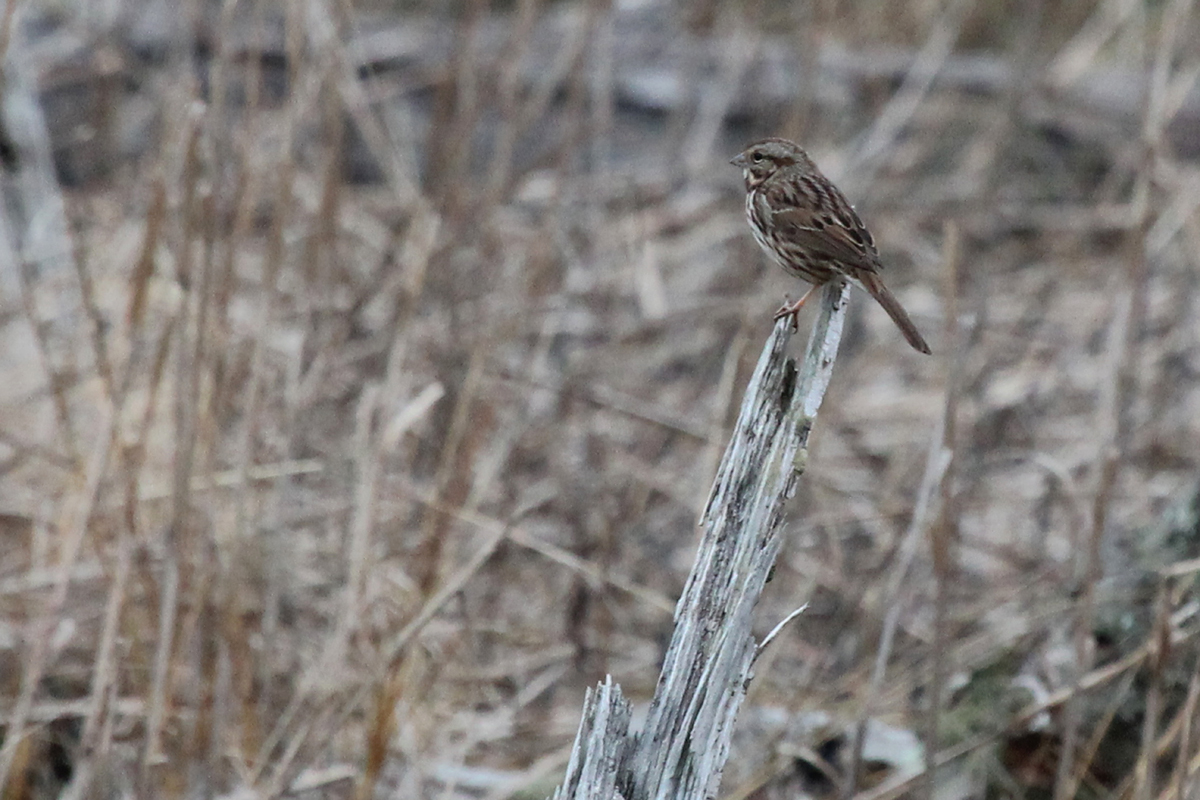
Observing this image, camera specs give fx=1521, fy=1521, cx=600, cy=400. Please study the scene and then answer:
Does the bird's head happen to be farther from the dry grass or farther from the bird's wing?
the dry grass

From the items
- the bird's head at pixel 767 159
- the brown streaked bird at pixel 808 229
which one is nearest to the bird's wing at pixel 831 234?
the brown streaked bird at pixel 808 229

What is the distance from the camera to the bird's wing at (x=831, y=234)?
2516 millimetres

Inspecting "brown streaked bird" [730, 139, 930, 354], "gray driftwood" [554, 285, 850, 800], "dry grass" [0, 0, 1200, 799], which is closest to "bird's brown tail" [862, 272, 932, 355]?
"brown streaked bird" [730, 139, 930, 354]

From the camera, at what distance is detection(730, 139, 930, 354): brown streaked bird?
8.25 feet

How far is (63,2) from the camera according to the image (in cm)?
605

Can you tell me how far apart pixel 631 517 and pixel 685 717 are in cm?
239

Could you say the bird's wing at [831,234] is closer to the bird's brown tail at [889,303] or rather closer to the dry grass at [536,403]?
the bird's brown tail at [889,303]

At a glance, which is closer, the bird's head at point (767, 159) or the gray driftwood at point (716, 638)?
the gray driftwood at point (716, 638)

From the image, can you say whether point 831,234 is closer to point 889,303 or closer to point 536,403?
point 889,303

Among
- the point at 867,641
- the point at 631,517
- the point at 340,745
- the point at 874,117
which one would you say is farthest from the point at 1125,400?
the point at 874,117

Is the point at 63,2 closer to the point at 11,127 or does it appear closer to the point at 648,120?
the point at 11,127

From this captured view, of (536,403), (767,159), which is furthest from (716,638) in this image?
(536,403)

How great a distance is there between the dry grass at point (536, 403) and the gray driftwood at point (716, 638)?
2.84 ft

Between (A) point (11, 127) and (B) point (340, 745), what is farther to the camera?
(A) point (11, 127)
